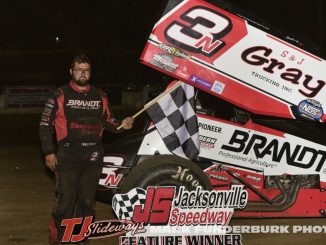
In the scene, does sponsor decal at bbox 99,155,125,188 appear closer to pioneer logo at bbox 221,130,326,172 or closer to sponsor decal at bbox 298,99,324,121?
pioneer logo at bbox 221,130,326,172

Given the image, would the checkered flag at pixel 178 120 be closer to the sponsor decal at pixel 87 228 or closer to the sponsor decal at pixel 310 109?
the sponsor decal at pixel 87 228

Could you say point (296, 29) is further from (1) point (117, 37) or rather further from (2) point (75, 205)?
(2) point (75, 205)

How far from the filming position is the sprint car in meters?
6.26

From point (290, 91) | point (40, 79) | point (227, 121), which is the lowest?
point (40, 79)

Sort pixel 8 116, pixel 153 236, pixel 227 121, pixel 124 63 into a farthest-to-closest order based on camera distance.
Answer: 1. pixel 124 63
2. pixel 8 116
3. pixel 227 121
4. pixel 153 236

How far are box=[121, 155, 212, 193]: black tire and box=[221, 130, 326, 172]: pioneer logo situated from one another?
0.45 metres

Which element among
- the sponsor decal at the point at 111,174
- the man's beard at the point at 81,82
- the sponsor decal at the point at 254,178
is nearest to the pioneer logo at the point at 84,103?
the man's beard at the point at 81,82

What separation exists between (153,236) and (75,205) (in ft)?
2.85

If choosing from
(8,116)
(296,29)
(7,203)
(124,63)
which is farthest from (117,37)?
(7,203)

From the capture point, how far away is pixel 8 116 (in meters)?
20.3

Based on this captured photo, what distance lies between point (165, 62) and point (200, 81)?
0.36m

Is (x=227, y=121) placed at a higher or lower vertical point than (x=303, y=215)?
higher

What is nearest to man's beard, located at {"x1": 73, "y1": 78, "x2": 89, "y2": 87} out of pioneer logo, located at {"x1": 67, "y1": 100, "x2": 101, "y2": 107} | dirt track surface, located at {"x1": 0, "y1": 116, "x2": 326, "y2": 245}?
pioneer logo, located at {"x1": 67, "y1": 100, "x2": 101, "y2": 107}

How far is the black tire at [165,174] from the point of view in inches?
246
